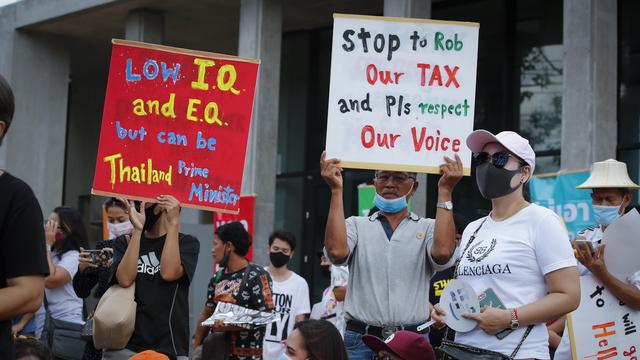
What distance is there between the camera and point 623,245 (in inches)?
232

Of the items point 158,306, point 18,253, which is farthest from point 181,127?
point 18,253

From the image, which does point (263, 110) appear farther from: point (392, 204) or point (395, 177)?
point (392, 204)

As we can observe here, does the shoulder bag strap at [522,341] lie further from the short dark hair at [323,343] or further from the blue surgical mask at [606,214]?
the blue surgical mask at [606,214]

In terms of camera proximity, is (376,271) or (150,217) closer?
(376,271)

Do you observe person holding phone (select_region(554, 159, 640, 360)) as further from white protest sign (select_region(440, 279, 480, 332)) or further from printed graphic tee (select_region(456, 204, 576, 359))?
white protest sign (select_region(440, 279, 480, 332))

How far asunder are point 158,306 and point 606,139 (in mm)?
6767

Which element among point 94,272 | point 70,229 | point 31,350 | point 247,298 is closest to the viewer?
point 31,350

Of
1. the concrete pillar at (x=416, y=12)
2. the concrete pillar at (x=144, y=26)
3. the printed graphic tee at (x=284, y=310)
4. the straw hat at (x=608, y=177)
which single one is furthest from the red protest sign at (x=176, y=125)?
the concrete pillar at (x=144, y=26)

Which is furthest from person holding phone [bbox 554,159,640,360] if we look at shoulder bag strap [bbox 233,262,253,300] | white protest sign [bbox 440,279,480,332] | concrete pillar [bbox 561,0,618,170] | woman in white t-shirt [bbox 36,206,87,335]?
concrete pillar [bbox 561,0,618,170]

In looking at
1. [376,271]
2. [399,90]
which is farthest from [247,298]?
[399,90]

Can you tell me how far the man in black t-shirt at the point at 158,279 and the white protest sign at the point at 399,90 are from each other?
1.21 metres

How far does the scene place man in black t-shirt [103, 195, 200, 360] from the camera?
6188 millimetres

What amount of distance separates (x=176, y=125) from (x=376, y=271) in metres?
1.93

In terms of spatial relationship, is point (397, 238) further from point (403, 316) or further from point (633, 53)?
point (633, 53)
